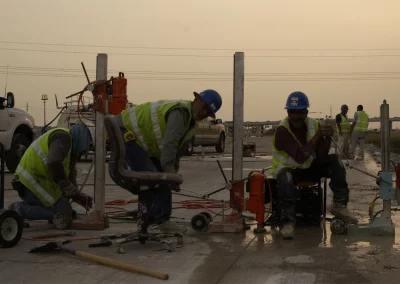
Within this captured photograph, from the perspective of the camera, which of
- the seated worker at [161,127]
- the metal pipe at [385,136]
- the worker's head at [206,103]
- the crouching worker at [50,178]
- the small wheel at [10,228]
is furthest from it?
the crouching worker at [50,178]

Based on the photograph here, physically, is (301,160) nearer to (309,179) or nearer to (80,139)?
(309,179)

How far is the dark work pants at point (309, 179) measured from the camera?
678cm

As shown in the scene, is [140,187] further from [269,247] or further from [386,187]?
[386,187]

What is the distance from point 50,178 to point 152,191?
4.91 feet

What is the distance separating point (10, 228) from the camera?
6016 millimetres

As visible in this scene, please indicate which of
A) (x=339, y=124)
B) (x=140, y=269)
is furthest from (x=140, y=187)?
(x=339, y=124)

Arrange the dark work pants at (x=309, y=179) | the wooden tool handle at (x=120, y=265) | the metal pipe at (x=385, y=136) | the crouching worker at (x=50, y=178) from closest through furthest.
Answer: the wooden tool handle at (x=120, y=265) → the metal pipe at (x=385, y=136) → the dark work pants at (x=309, y=179) → the crouching worker at (x=50, y=178)

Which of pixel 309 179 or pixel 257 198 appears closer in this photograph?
pixel 257 198

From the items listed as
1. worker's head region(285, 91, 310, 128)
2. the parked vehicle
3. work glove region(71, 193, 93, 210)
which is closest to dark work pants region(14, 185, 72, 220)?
work glove region(71, 193, 93, 210)

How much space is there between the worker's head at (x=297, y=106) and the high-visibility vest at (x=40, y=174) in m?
2.55

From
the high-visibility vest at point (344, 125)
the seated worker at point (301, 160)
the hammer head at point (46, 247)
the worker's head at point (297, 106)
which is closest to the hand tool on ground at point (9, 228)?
the hammer head at point (46, 247)

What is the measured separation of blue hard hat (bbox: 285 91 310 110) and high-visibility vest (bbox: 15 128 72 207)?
2.56 m

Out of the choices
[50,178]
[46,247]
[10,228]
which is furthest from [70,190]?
[46,247]

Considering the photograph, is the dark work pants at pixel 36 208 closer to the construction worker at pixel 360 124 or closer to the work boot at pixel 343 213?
the work boot at pixel 343 213
